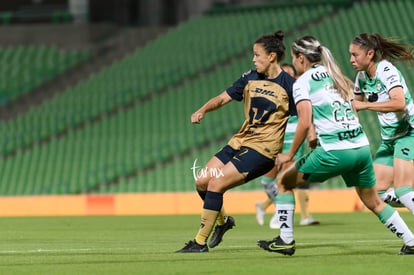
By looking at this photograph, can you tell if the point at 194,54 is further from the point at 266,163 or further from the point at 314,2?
the point at 266,163

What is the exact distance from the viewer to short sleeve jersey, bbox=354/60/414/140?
10250 millimetres

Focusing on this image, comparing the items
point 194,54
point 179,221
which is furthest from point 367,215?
point 194,54

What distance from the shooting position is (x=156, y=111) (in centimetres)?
3012

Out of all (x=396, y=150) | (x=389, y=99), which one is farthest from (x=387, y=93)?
(x=396, y=150)

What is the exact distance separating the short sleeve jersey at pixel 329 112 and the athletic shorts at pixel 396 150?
1194 mm

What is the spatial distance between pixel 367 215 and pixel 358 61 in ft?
30.5

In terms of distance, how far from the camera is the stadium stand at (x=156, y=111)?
26.6 meters

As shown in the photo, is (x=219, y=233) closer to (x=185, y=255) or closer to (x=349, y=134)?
(x=185, y=255)

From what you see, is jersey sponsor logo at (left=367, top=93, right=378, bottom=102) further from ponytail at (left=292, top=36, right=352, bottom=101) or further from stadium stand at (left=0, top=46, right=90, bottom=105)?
stadium stand at (left=0, top=46, right=90, bottom=105)

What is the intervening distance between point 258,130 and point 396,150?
1.52 m

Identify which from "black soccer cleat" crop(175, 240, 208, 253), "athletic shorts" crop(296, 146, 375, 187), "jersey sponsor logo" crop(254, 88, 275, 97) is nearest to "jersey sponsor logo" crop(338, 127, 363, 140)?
"athletic shorts" crop(296, 146, 375, 187)

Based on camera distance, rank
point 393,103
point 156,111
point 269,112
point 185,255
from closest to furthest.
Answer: point 185,255, point 393,103, point 269,112, point 156,111

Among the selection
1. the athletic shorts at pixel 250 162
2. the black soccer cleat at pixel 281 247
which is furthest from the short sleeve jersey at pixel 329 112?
the black soccer cleat at pixel 281 247

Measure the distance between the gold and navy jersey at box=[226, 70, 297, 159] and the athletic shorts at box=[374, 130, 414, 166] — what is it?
125 centimetres
